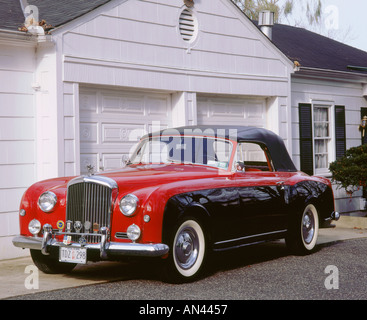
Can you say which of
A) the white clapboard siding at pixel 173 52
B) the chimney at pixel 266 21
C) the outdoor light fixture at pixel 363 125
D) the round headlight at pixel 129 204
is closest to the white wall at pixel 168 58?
the white clapboard siding at pixel 173 52

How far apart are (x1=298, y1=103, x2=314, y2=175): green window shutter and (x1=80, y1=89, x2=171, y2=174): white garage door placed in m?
4.21

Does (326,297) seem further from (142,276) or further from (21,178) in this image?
(21,178)

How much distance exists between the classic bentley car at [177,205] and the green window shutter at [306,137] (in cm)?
515

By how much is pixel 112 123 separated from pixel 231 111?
2965 millimetres

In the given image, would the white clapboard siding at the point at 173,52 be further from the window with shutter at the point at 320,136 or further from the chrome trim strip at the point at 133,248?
the chrome trim strip at the point at 133,248

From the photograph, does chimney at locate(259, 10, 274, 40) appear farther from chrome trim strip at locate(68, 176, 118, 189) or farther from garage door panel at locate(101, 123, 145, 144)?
chrome trim strip at locate(68, 176, 118, 189)

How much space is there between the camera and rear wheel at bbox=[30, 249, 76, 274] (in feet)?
25.0

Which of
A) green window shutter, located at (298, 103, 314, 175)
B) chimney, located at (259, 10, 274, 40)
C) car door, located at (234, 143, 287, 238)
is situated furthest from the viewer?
chimney, located at (259, 10, 274, 40)

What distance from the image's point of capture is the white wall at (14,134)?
30.6ft

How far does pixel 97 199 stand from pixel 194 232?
1134mm

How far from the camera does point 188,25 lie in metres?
11.7

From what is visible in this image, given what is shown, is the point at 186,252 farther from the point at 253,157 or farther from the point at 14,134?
the point at 14,134

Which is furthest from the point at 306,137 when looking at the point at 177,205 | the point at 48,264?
the point at 48,264

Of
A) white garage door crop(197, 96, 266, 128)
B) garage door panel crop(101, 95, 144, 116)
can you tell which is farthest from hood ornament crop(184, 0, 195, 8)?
garage door panel crop(101, 95, 144, 116)
